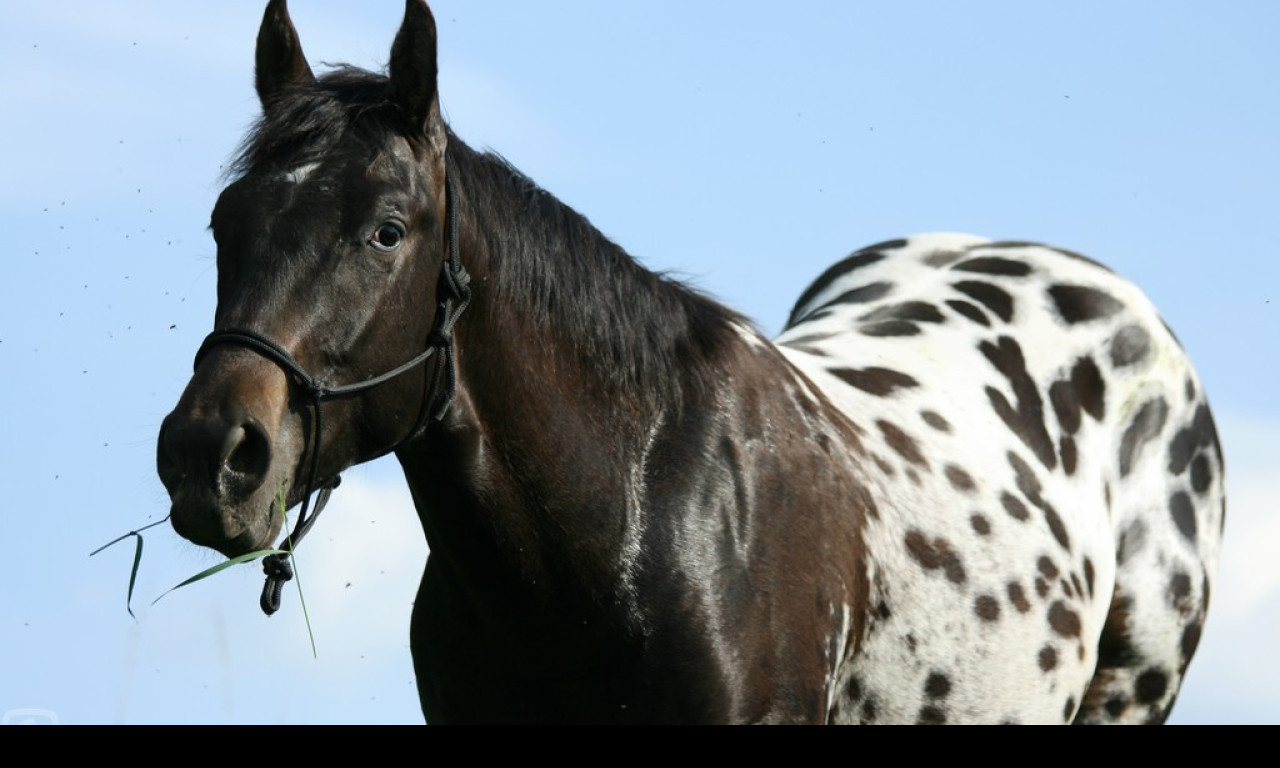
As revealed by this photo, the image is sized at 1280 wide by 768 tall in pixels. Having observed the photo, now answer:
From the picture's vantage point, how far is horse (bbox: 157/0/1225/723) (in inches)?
153

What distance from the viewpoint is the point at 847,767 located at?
2057 millimetres

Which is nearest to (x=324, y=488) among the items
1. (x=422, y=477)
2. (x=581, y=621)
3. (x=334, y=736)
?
(x=422, y=477)

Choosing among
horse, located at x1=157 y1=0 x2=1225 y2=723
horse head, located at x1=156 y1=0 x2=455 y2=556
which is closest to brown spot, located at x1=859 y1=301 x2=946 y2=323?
horse, located at x1=157 y1=0 x2=1225 y2=723

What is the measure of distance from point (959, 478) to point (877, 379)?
0.49 metres

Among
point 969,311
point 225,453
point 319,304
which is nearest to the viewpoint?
point 225,453

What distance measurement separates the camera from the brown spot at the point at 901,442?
5.39 metres

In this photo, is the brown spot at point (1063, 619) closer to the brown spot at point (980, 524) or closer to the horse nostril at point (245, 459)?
the brown spot at point (980, 524)

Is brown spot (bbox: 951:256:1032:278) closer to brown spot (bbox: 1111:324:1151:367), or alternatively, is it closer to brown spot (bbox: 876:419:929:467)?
brown spot (bbox: 1111:324:1151:367)

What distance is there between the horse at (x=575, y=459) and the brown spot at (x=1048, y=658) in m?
0.01

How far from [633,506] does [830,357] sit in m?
1.75

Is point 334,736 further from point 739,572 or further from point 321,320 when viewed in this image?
point 739,572

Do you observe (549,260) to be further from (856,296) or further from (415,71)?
(856,296)

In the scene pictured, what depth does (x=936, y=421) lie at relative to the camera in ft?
18.8

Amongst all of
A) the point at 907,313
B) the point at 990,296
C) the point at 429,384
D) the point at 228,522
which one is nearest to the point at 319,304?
the point at 429,384
